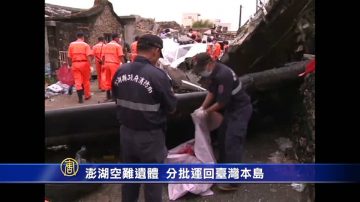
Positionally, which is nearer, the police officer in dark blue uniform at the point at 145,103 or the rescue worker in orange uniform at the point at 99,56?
the police officer in dark blue uniform at the point at 145,103

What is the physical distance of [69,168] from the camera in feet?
5.89

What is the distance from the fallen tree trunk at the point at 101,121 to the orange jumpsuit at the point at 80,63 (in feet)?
7.95

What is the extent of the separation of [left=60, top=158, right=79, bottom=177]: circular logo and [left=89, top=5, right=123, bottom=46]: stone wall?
4.56 m

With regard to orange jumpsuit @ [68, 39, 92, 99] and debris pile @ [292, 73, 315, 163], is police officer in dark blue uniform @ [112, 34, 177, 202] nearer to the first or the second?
debris pile @ [292, 73, 315, 163]

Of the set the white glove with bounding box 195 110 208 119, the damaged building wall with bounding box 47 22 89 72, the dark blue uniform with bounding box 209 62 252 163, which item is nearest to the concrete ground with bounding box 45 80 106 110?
the damaged building wall with bounding box 47 22 89 72

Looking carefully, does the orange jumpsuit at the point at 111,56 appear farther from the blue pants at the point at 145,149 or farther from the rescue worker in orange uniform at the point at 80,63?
the blue pants at the point at 145,149

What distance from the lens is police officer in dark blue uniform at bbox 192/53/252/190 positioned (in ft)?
8.85

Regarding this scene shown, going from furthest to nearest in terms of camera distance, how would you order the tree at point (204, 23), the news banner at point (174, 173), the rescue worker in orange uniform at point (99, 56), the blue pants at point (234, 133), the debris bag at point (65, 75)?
the rescue worker in orange uniform at point (99, 56), the debris bag at point (65, 75), the tree at point (204, 23), the blue pants at point (234, 133), the news banner at point (174, 173)

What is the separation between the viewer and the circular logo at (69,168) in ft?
5.87

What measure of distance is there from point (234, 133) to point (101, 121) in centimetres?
109

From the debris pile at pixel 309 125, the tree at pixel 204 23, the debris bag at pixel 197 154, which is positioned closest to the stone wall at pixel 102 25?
the tree at pixel 204 23

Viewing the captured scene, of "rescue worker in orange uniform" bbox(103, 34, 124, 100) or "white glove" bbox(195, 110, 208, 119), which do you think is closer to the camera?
"white glove" bbox(195, 110, 208, 119)
